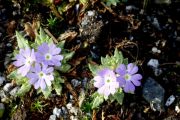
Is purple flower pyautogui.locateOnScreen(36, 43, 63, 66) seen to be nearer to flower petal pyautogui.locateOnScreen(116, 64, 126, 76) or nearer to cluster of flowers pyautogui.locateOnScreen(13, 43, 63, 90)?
→ cluster of flowers pyautogui.locateOnScreen(13, 43, 63, 90)

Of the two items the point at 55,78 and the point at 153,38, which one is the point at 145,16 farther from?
the point at 55,78

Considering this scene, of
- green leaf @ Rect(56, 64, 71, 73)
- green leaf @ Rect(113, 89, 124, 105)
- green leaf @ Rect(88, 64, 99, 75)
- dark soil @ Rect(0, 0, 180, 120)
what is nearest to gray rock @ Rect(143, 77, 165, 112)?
dark soil @ Rect(0, 0, 180, 120)

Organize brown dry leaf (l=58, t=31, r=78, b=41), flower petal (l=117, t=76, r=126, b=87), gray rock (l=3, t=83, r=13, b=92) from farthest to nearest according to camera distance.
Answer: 1. brown dry leaf (l=58, t=31, r=78, b=41)
2. gray rock (l=3, t=83, r=13, b=92)
3. flower petal (l=117, t=76, r=126, b=87)

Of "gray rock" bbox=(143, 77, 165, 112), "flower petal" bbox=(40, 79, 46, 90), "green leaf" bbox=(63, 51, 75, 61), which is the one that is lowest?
"gray rock" bbox=(143, 77, 165, 112)

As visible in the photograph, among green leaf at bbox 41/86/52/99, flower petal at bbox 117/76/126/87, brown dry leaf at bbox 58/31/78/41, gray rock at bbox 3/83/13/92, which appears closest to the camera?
flower petal at bbox 117/76/126/87

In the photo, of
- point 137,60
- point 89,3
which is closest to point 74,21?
point 89,3

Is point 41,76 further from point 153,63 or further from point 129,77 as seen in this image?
point 153,63

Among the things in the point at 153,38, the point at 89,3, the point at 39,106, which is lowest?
the point at 153,38

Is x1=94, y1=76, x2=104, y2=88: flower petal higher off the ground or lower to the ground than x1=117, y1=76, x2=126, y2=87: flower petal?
higher

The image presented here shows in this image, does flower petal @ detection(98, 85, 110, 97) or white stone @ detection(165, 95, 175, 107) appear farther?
white stone @ detection(165, 95, 175, 107)
